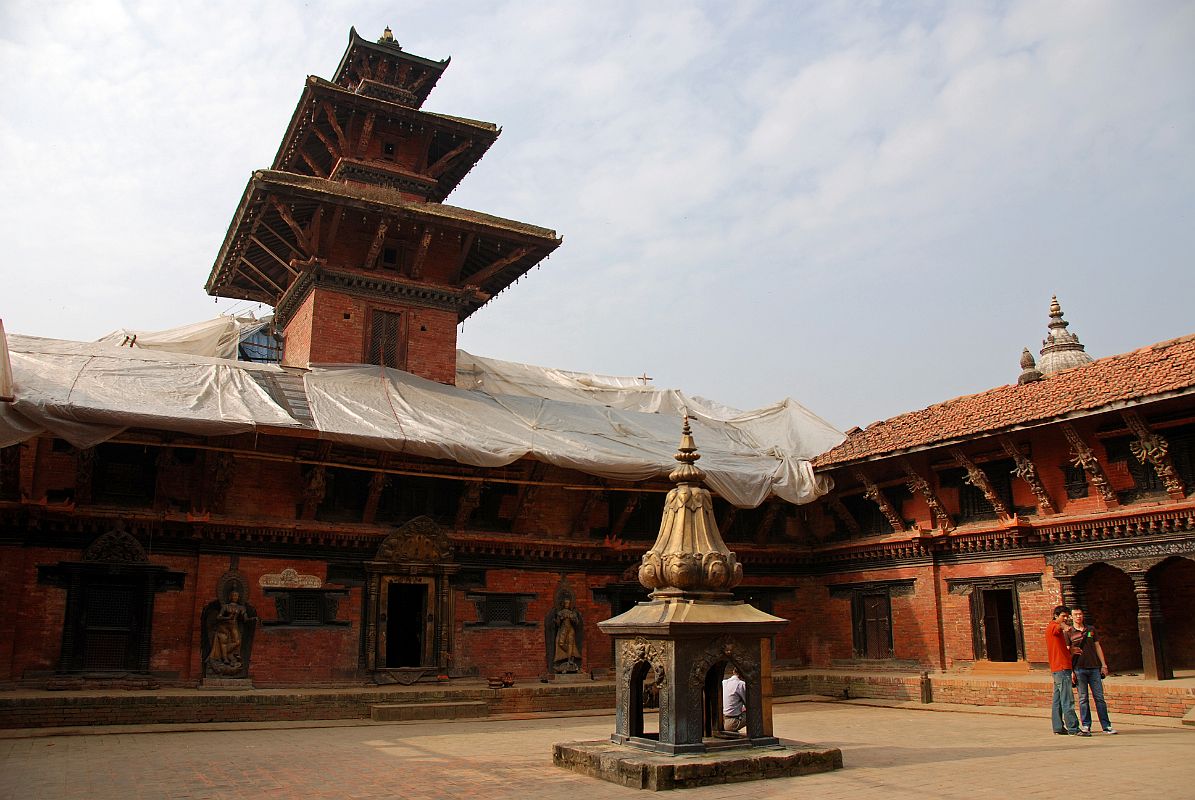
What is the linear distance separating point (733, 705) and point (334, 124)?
1627 cm

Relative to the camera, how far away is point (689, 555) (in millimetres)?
9336

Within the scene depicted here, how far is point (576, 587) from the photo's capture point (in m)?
19.0

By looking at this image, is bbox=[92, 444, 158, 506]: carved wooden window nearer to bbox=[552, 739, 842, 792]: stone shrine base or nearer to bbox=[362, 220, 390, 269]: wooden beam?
bbox=[362, 220, 390, 269]: wooden beam

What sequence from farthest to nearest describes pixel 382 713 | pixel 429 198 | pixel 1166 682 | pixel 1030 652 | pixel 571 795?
1. pixel 429 198
2. pixel 1030 652
3. pixel 382 713
4. pixel 1166 682
5. pixel 571 795

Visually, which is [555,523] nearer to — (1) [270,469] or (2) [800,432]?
(1) [270,469]

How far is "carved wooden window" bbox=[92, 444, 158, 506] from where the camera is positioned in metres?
15.5

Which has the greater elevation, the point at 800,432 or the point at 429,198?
the point at 429,198

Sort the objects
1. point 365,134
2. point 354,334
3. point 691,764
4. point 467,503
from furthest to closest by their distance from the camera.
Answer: point 365,134 < point 354,334 < point 467,503 < point 691,764

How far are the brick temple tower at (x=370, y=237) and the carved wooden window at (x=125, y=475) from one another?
4.22 metres

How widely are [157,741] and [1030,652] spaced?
13.9 meters

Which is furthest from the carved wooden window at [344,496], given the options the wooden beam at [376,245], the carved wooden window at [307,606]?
the wooden beam at [376,245]

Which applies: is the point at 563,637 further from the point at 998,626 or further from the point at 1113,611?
the point at 1113,611

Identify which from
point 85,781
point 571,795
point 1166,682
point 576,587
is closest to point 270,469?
point 576,587

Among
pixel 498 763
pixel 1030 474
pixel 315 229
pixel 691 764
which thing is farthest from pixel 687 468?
pixel 315 229
